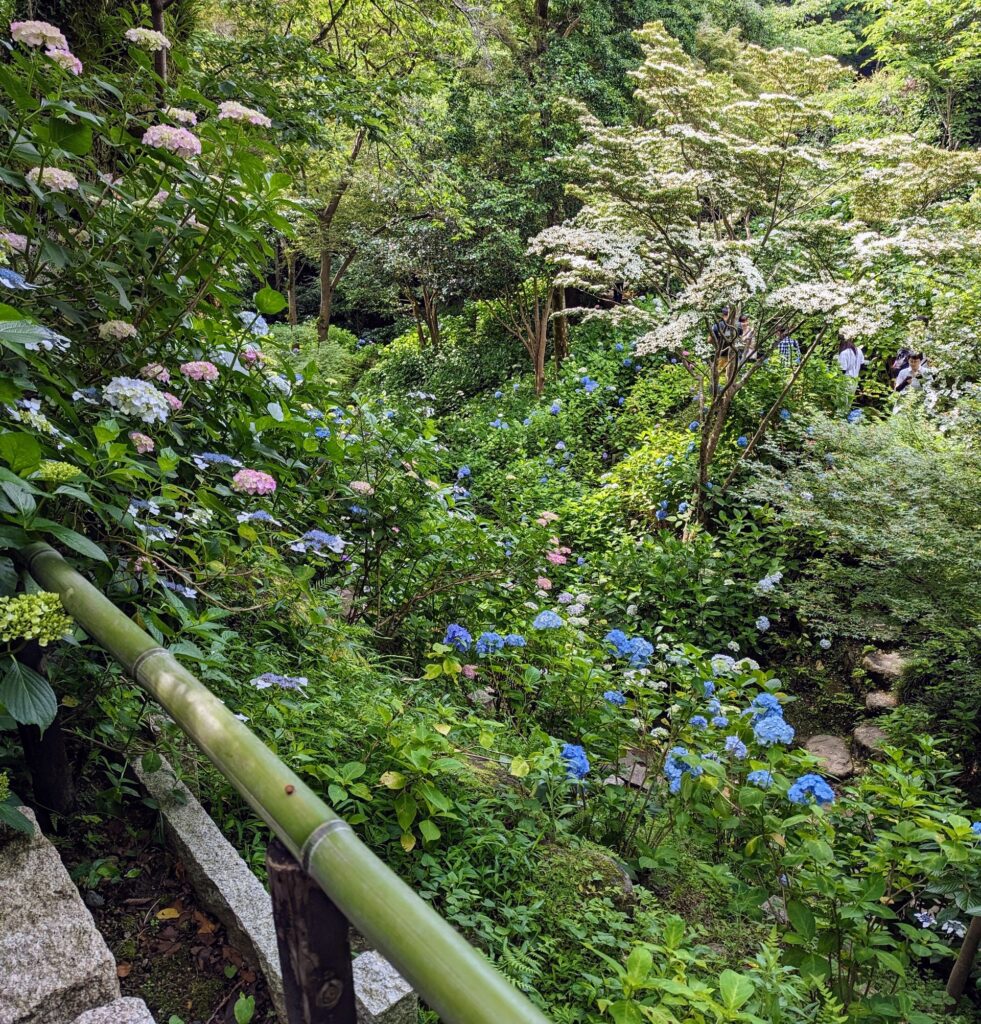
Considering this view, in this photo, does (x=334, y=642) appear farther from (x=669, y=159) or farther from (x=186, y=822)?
(x=669, y=159)

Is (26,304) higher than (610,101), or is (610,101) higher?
(610,101)

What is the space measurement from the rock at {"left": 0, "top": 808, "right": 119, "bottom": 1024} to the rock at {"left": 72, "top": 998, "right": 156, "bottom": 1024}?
25mm

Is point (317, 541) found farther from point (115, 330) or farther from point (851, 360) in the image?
point (851, 360)

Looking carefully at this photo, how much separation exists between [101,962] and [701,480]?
15.8 ft

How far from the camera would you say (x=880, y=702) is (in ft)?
12.8

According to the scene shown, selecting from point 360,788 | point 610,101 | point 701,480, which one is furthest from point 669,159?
point 360,788

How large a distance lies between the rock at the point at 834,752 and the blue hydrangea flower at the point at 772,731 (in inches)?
61.8

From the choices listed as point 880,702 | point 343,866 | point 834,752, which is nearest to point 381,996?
point 343,866

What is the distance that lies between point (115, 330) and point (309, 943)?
4.77ft

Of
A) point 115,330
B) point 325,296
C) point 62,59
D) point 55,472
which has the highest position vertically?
point 62,59

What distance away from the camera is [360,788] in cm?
158

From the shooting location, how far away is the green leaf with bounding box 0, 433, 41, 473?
1120 mm

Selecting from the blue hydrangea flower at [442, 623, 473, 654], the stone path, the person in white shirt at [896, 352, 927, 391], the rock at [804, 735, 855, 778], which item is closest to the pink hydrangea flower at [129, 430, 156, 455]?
the stone path

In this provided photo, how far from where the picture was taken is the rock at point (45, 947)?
113 centimetres
